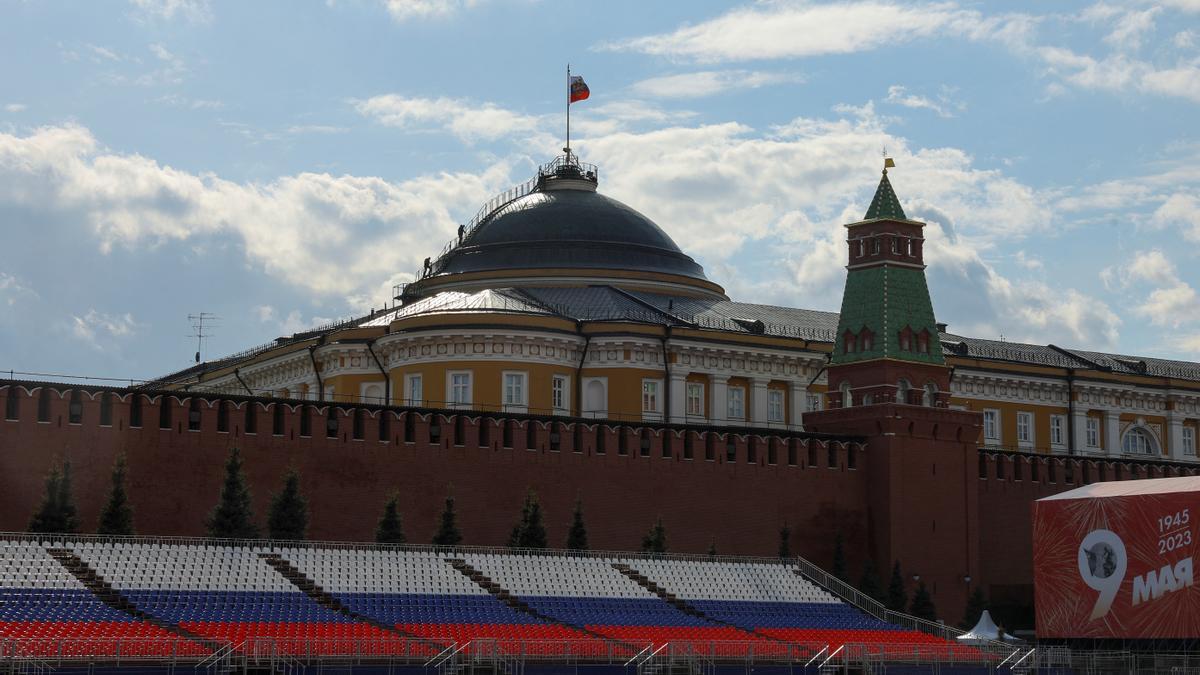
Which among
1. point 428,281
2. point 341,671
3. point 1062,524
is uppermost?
point 428,281

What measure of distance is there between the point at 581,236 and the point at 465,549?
2372 centimetres

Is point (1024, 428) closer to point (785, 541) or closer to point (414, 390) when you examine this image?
point (785, 541)

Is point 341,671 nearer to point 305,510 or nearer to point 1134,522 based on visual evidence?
point 305,510

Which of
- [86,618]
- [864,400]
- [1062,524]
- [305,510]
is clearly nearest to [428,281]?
[864,400]

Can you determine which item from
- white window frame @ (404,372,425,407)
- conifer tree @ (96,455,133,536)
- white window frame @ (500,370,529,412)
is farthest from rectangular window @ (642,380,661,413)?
conifer tree @ (96,455,133,536)

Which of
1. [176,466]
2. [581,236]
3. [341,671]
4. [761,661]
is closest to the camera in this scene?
[341,671]

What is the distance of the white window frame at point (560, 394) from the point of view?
Result: 7231 centimetres

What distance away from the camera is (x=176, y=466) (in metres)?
56.1

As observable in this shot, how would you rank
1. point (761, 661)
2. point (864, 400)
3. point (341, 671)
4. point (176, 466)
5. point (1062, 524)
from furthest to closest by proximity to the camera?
1. point (864, 400)
2. point (1062, 524)
3. point (176, 466)
4. point (761, 661)
5. point (341, 671)

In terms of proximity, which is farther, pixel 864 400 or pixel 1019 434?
pixel 1019 434

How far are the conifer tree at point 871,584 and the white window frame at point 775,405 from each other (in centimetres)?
1203

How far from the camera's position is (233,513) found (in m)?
55.0

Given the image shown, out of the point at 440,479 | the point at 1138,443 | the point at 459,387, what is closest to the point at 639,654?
the point at 440,479

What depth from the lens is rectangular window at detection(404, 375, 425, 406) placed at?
71.8m
